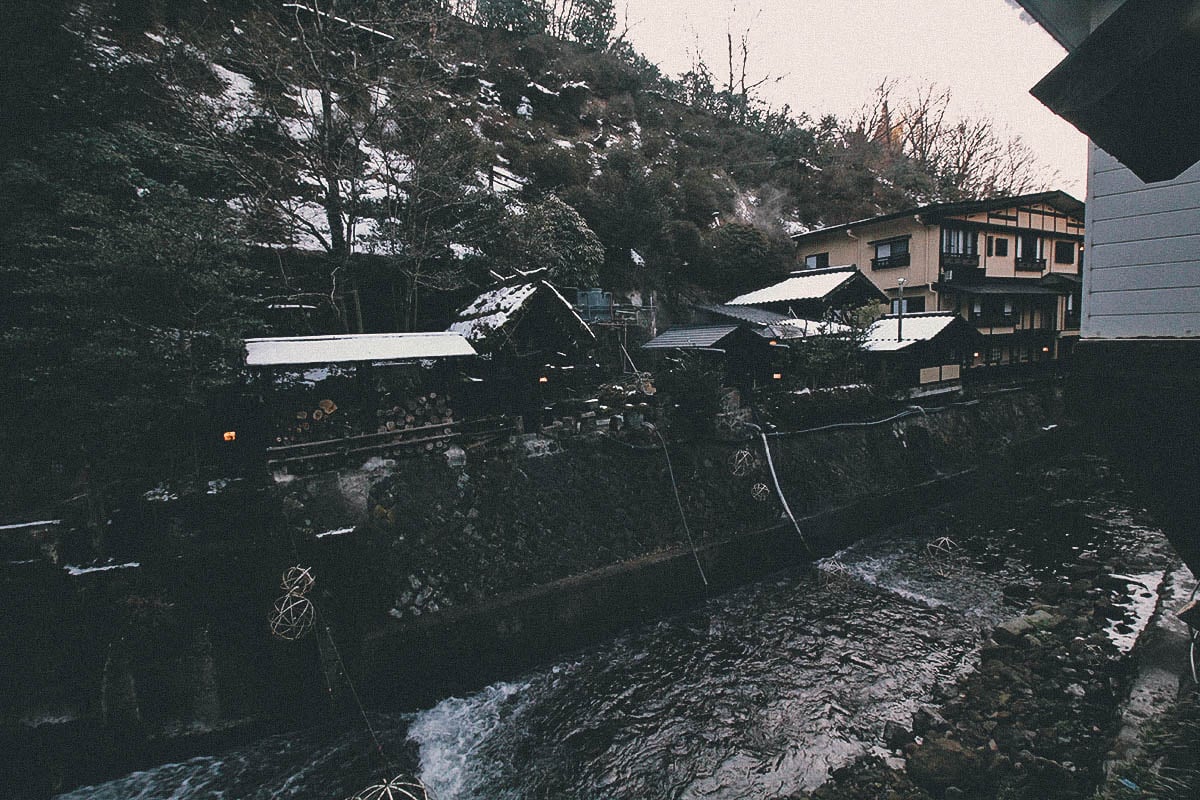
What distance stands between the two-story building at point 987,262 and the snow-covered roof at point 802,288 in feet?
10.9

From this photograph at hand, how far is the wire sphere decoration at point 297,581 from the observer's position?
8.63 metres

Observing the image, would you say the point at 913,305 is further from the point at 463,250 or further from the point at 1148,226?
the point at 1148,226

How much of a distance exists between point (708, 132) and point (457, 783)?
45102mm

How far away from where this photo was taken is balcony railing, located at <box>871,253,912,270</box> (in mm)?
27438

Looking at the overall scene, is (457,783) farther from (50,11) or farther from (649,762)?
(50,11)

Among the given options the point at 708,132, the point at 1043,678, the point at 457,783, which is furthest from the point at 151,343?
the point at 708,132

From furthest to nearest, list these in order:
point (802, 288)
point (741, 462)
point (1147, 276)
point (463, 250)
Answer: point (802, 288) < point (463, 250) < point (741, 462) < point (1147, 276)

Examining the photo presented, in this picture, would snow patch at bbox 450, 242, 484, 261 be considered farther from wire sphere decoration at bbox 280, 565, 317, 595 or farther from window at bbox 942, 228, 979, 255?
window at bbox 942, 228, 979, 255

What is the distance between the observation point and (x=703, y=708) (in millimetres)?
8602

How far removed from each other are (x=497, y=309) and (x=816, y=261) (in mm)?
25344

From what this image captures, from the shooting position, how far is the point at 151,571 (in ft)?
27.2

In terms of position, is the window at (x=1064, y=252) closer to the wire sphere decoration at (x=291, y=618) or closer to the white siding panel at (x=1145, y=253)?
the white siding panel at (x=1145, y=253)

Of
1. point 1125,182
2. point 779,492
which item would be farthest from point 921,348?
point 1125,182

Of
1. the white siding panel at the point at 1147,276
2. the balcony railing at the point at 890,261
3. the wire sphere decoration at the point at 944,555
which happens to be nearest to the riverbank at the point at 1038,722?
the wire sphere decoration at the point at 944,555
